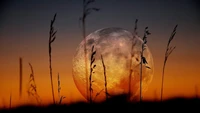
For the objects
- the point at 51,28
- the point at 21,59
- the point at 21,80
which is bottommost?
the point at 21,80

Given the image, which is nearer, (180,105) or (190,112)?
(190,112)

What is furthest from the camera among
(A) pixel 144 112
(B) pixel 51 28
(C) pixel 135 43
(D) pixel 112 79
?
(D) pixel 112 79

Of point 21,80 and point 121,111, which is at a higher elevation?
point 21,80

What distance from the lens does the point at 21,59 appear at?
4.41m

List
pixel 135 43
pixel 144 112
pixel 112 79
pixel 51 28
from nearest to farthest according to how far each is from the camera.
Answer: pixel 144 112
pixel 51 28
pixel 135 43
pixel 112 79

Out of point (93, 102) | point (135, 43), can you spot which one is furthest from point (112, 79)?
point (93, 102)

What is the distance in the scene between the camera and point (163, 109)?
4539 mm

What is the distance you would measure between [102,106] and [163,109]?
2.85 feet

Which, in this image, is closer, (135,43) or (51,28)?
(51,28)

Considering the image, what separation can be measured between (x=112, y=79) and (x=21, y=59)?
234 inches

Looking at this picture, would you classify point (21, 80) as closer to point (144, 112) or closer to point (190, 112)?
point (144, 112)

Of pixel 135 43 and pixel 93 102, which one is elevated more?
pixel 135 43

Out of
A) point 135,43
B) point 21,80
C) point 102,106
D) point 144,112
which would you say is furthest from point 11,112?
point 135,43

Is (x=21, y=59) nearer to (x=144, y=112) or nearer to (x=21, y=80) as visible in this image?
(x=21, y=80)
